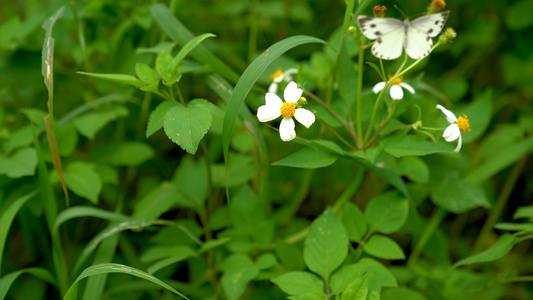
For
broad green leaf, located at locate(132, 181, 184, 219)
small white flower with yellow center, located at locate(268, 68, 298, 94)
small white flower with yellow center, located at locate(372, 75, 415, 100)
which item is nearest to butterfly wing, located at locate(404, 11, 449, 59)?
small white flower with yellow center, located at locate(372, 75, 415, 100)

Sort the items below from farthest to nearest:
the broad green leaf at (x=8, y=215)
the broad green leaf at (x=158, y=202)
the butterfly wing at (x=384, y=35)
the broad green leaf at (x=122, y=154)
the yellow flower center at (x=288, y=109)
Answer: the broad green leaf at (x=122, y=154) < the broad green leaf at (x=158, y=202) < the broad green leaf at (x=8, y=215) < the yellow flower center at (x=288, y=109) < the butterfly wing at (x=384, y=35)

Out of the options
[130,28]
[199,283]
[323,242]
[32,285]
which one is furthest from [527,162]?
[32,285]

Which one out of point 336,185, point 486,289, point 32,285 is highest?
point 336,185

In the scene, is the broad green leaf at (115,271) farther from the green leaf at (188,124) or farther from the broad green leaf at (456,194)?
the broad green leaf at (456,194)

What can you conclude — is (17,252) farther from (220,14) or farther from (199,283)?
(220,14)

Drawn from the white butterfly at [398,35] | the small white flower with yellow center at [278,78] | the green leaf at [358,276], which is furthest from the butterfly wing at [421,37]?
the green leaf at [358,276]

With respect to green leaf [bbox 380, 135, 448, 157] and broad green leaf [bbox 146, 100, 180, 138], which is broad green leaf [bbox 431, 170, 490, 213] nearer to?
green leaf [bbox 380, 135, 448, 157]
